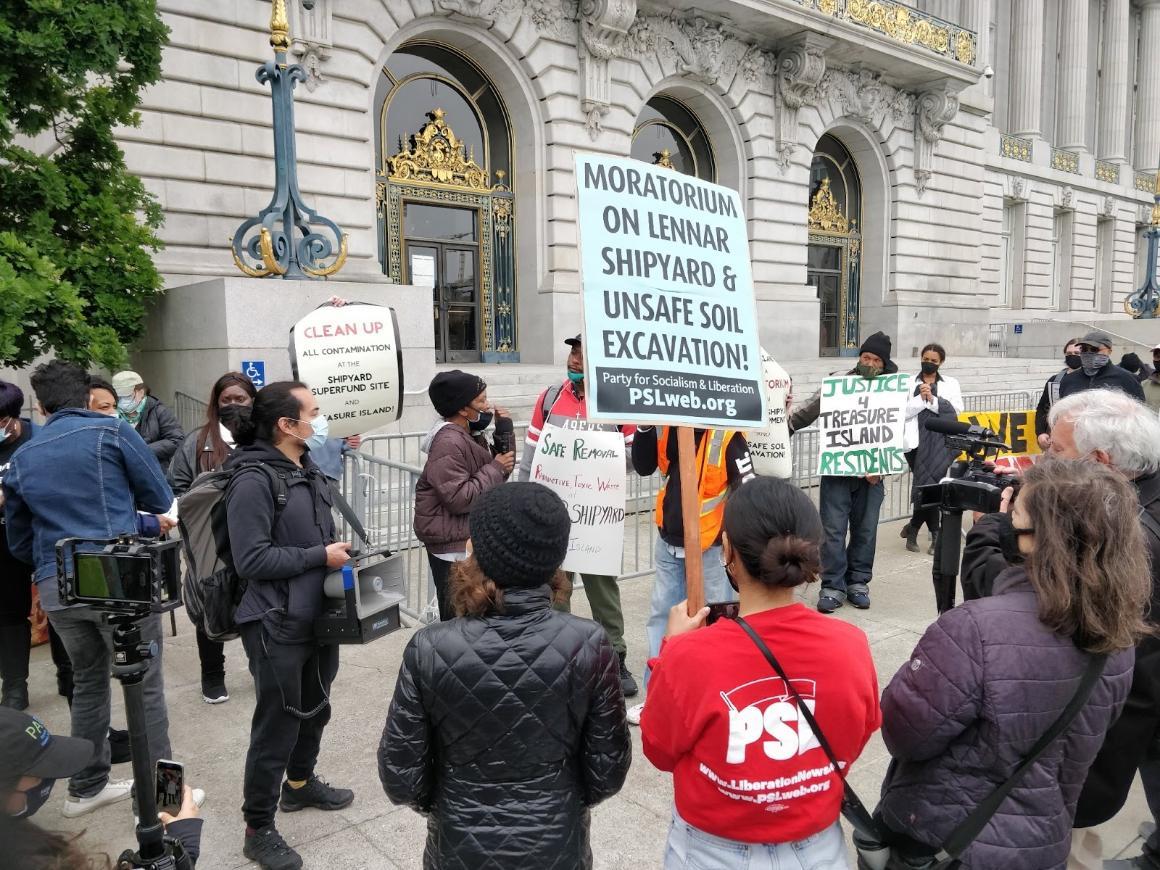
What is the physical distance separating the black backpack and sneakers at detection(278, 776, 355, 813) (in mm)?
750

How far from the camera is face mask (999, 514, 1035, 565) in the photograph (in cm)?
207

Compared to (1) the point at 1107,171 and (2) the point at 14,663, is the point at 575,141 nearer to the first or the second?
(2) the point at 14,663

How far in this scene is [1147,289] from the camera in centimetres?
3272

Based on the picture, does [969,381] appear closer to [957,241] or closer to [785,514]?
[957,241]

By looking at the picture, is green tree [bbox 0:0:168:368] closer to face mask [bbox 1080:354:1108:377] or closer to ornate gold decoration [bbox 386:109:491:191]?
face mask [bbox 1080:354:1108:377]

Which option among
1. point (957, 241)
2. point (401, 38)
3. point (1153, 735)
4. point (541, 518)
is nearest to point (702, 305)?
point (541, 518)

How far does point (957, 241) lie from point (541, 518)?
2597cm

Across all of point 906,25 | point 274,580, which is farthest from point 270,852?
point 906,25

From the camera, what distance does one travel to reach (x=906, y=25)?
2122cm

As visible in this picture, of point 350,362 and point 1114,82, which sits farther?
point 1114,82

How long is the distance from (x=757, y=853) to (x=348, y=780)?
252 centimetres

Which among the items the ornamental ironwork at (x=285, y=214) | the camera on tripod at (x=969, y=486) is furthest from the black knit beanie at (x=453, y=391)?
the ornamental ironwork at (x=285, y=214)

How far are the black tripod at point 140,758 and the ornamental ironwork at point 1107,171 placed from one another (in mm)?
41567

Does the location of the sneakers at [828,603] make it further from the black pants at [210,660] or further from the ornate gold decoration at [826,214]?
the ornate gold decoration at [826,214]
